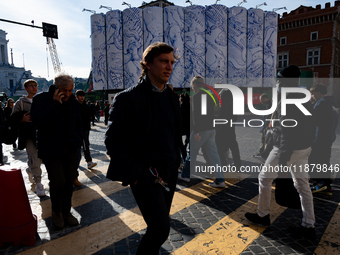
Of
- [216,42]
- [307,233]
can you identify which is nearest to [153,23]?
[216,42]

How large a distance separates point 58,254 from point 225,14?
38945mm

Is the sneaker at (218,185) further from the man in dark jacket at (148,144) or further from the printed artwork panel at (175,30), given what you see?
the printed artwork panel at (175,30)

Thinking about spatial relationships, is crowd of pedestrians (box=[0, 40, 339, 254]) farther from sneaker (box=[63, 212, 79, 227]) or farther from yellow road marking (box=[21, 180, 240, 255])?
yellow road marking (box=[21, 180, 240, 255])

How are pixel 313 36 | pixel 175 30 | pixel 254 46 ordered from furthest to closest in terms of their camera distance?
pixel 313 36
pixel 254 46
pixel 175 30

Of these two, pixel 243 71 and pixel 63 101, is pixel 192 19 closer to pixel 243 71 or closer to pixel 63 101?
pixel 243 71

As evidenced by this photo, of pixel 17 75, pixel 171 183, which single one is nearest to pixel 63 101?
pixel 171 183

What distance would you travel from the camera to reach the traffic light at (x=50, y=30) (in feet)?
50.2

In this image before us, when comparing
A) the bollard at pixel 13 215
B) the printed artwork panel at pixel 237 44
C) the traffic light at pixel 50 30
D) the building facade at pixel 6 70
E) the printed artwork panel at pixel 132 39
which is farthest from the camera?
the building facade at pixel 6 70

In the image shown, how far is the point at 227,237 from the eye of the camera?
2.94 m

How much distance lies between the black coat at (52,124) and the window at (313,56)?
151 ft

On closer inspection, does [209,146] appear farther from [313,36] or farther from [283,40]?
[283,40]

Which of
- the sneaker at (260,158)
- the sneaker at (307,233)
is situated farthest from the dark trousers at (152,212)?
the sneaker at (260,158)

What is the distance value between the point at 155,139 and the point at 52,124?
177cm

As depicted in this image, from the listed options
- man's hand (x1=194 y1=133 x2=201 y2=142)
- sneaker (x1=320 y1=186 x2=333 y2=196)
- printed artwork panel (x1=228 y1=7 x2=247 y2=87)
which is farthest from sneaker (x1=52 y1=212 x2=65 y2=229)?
printed artwork panel (x1=228 y1=7 x2=247 y2=87)
